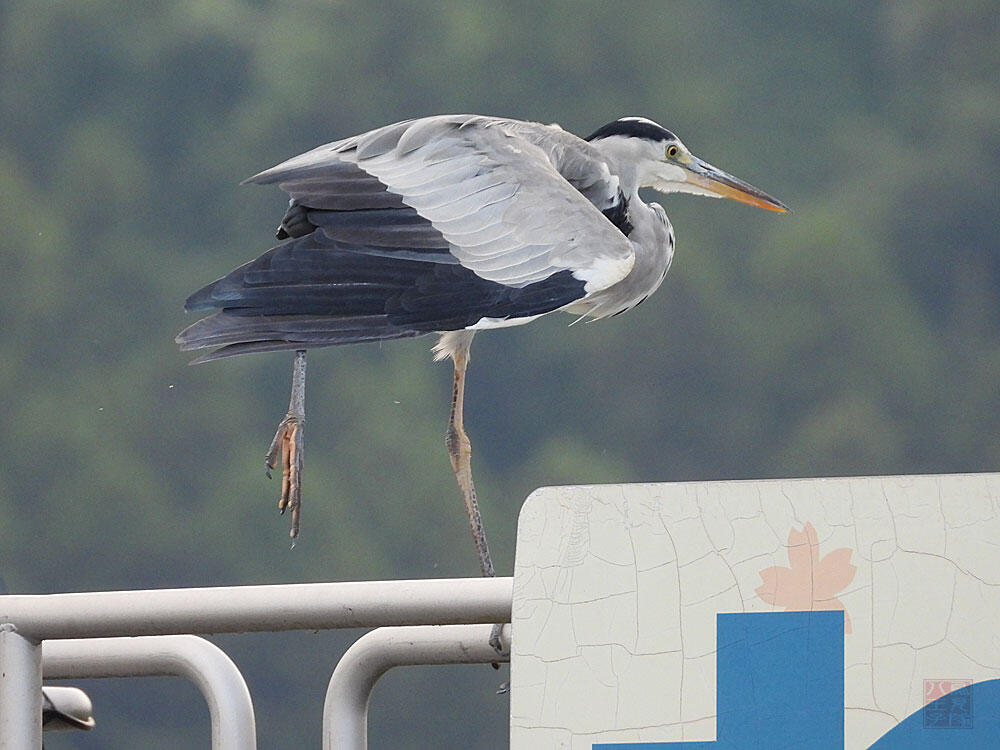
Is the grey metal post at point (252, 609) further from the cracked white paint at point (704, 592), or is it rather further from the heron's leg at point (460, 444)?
the heron's leg at point (460, 444)

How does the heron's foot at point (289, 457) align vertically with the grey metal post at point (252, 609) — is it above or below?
above

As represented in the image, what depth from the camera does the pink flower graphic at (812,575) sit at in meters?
0.79

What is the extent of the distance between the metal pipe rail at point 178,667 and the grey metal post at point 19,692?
7cm

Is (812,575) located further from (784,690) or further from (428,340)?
(428,340)

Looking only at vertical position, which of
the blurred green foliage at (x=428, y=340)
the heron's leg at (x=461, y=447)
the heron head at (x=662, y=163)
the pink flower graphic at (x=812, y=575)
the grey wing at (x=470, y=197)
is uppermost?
the blurred green foliage at (x=428, y=340)

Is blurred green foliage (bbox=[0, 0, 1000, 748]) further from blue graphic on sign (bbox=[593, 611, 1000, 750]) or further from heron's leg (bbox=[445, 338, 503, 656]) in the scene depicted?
blue graphic on sign (bbox=[593, 611, 1000, 750])

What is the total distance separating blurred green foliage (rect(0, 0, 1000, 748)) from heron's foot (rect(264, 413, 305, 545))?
708cm

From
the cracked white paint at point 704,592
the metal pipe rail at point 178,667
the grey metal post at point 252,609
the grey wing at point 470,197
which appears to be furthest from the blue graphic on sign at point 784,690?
the grey wing at point 470,197

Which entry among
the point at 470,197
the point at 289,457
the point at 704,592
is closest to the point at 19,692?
the point at 704,592

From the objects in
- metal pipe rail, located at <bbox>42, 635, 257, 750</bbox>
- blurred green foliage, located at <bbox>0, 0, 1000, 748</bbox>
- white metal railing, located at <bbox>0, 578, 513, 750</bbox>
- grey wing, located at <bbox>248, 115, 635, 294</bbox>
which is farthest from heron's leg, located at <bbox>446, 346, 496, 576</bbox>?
blurred green foliage, located at <bbox>0, 0, 1000, 748</bbox>

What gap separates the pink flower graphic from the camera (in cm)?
79

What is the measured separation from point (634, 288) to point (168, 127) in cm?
948

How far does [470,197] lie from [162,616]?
0.86 metres

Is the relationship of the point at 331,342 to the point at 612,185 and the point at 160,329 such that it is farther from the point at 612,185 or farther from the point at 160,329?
the point at 160,329
